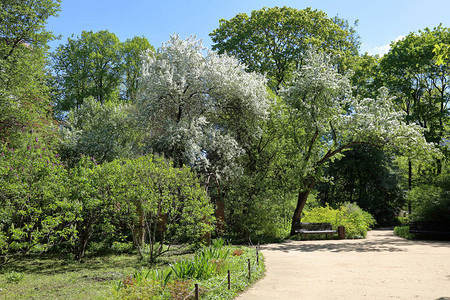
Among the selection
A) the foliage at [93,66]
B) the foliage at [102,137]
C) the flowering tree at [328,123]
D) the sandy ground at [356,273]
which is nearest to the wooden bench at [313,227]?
the flowering tree at [328,123]

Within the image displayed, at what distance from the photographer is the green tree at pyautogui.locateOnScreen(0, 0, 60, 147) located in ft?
49.9

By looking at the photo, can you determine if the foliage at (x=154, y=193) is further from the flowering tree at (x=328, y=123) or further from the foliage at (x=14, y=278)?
the flowering tree at (x=328, y=123)

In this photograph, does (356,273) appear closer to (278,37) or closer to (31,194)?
(31,194)

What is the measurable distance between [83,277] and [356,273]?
22.6ft

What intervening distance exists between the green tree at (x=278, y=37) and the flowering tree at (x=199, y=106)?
9.69 metres

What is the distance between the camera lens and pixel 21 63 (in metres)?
16.0

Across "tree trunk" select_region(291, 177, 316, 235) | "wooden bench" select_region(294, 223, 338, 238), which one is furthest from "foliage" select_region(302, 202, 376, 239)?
"tree trunk" select_region(291, 177, 316, 235)

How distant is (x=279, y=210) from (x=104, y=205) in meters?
8.78

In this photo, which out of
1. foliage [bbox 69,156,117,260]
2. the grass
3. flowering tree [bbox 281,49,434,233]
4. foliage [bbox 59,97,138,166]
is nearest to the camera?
the grass

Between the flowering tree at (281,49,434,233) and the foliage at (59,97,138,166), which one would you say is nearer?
the flowering tree at (281,49,434,233)

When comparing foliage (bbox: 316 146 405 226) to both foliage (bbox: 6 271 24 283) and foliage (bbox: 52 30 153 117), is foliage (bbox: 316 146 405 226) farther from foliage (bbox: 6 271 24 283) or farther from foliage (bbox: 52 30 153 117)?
foliage (bbox: 6 271 24 283)

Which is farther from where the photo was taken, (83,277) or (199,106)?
(199,106)

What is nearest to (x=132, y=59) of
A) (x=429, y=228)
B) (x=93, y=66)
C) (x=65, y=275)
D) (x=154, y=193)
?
(x=93, y=66)

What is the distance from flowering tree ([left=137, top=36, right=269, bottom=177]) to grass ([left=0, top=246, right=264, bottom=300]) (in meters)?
5.91
